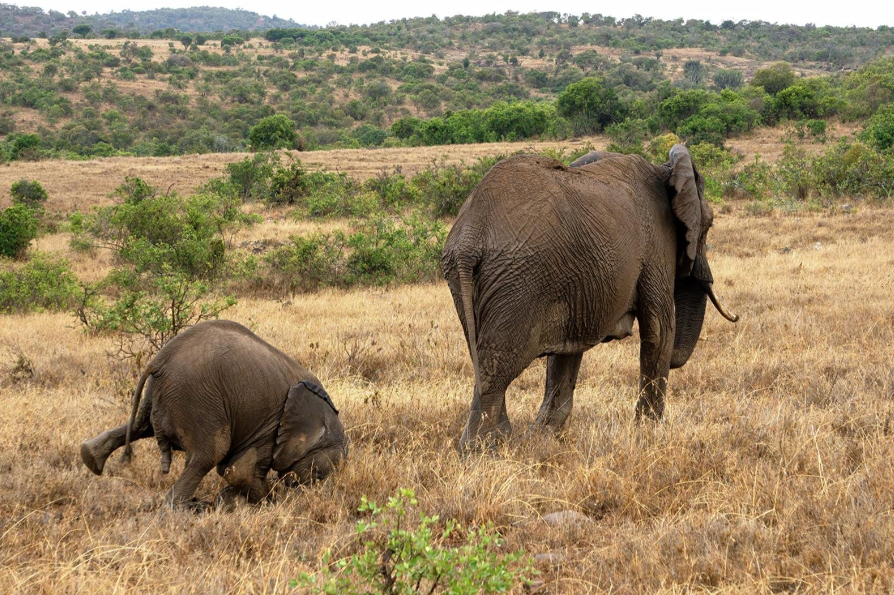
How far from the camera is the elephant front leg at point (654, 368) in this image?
6031 mm

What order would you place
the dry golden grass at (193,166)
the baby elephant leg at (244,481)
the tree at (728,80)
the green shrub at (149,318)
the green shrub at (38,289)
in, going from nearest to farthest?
1. the baby elephant leg at (244,481)
2. the green shrub at (149,318)
3. the green shrub at (38,289)
4. the dry golden grass at (193,166)
5. the tree at (728,80)

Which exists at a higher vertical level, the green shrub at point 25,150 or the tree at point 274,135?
the tree at point 274,135

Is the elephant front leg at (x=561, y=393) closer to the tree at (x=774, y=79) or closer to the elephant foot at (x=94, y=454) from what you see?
the elephant foot at (x=94, y=454)

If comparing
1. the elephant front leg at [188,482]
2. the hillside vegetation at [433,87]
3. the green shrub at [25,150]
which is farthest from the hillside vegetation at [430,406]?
the green shrub at [25,150]

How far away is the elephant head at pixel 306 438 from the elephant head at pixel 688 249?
2887 millimetres

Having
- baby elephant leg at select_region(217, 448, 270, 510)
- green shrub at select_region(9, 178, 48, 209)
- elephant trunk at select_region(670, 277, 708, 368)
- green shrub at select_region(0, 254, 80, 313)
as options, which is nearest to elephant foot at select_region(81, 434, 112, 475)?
baby elephant leg at select_region(217, 448, 270, 510)

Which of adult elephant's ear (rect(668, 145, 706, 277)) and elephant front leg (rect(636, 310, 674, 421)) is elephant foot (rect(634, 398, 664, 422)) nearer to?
elephant front leg (rect(636, 310, 674, 421))

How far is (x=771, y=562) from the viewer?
139 inches

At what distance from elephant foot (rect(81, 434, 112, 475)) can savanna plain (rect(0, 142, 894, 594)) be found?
14 cm

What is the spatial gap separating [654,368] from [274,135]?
37961mm

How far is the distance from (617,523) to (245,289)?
972cm

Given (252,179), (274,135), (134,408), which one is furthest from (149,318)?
(274,135)

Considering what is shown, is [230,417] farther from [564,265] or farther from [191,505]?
[564,265]

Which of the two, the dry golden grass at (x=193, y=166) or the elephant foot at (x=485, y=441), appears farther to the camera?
the dry golden grass at (x=193, y=166)
